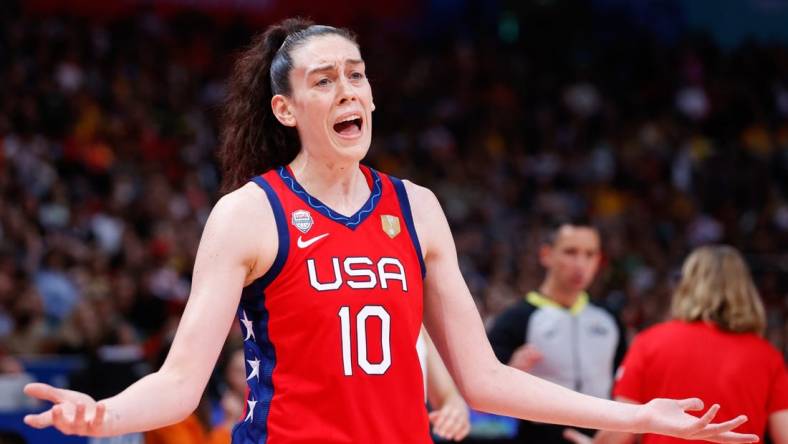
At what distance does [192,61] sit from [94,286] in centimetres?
568

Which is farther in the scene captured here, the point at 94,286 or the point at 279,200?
the point at 94,286

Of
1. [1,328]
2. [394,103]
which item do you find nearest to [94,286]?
[1,328]

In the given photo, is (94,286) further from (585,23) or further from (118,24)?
(585,23)

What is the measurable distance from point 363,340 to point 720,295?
93.8 inches

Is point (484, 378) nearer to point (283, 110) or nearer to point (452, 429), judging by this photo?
point (283, 110)

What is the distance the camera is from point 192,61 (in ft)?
53.6

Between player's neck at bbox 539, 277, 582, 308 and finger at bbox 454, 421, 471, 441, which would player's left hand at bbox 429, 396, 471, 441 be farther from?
player's neck at bbox 539, 277, 582, 308

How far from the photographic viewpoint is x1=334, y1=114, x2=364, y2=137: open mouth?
3.43m

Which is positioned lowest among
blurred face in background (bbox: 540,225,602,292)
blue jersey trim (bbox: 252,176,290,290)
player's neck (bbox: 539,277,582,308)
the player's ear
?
player's neck (bbox: 539,277,582,308)

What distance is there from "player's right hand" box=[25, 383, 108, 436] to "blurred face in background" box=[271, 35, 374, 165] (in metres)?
1.06

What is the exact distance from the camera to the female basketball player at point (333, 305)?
3170mm

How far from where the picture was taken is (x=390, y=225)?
3.46 metres

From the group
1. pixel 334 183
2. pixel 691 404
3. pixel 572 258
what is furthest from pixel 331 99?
pixel 572 258

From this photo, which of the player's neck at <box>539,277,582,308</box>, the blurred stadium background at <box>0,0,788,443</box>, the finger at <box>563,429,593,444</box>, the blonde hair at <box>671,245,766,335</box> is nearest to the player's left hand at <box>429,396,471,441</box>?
the finger at <box>563,429,593,444</box>
